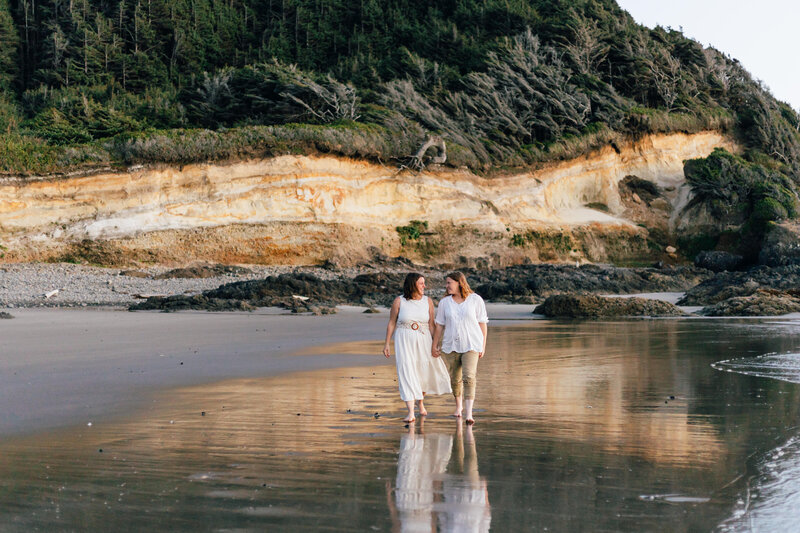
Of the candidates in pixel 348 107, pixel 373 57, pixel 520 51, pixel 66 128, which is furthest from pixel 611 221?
pixel 66 128

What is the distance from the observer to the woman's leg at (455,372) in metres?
6.38

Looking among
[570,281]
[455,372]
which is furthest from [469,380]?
[570,281]

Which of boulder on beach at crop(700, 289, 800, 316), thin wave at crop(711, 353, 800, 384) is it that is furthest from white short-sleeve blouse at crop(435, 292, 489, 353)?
boulder on beach at crop(700, 289, 800, 316)

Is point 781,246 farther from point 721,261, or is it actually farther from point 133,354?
point 133,354

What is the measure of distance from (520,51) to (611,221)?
9.14 meters

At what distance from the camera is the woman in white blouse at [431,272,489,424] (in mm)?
6352

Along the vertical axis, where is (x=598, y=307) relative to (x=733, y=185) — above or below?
below

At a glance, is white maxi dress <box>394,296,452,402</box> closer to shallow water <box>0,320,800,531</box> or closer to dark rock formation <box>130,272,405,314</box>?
shallow water <box>0,320,800,531</box>

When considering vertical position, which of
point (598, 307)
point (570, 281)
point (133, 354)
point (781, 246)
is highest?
point (781, 246)

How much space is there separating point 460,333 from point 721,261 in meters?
26.2

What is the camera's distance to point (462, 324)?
6367mm

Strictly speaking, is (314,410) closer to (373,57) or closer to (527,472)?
(527,472)

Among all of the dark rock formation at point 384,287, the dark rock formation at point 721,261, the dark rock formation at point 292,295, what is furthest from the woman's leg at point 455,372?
the dark rock formation at point 721,261

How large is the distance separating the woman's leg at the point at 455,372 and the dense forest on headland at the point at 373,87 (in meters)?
22.1
